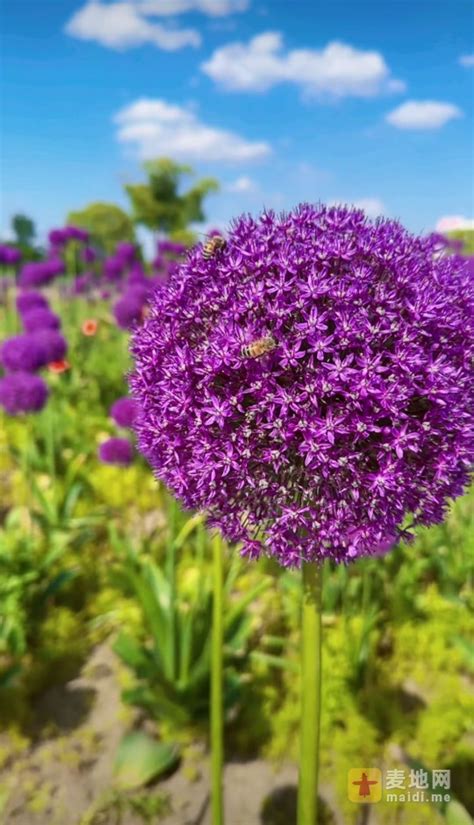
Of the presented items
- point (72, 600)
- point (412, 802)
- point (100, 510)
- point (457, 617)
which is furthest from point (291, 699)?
point (100, 510)

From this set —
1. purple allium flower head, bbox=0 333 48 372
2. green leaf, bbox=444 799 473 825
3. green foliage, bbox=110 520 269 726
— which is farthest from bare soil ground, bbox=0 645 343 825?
purple allium flower head, bbox=0 333 48 372

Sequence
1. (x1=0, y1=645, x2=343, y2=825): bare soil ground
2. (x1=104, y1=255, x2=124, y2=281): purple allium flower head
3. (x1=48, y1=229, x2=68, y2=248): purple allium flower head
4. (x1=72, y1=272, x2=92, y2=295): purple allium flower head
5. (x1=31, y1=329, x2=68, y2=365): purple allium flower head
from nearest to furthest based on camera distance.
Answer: (x1=0, y1=645, x2=343, y2=825): bare soil ground < (x1=31, y1=329, x2=68, y2=365): purple allium flower head < (x1=48, y1=229, x2=68, y2=248): purple allium flower head < (x1=104, y1=255, x2=124, y2=281): purple allium flower head < (x1=72, y1=272, x2=92, y2=295): purple allium flower head

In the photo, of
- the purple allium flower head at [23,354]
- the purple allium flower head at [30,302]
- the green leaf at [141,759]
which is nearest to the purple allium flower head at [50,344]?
the purple allium flower head at [23,354]

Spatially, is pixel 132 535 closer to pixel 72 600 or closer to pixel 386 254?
pixel 72 600

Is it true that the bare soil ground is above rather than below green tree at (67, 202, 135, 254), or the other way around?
below

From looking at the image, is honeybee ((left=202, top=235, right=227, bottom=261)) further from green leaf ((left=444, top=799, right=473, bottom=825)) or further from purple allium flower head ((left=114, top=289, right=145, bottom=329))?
purple allium flower head ((left=114, top=289, right=145, bottom=329))

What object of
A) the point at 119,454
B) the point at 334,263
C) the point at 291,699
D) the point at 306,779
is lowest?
the point at 291,699
